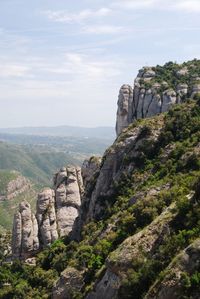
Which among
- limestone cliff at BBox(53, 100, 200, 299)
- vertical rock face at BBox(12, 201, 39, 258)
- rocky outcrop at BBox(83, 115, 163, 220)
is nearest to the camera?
limestone cliff at BBox(53, 100, 200, 299)

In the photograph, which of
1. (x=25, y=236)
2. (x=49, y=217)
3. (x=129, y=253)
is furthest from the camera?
(x=49, y=217)

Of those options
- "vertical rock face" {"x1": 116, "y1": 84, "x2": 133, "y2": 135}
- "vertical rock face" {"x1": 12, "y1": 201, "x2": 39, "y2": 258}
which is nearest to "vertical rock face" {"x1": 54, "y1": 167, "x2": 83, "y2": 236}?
"vertical rock face" {"x1": 12, "y1": 201, "x2": 39, "y2": 258}

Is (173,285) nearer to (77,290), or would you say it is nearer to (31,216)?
(77,290)

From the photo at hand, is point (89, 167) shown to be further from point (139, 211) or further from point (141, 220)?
point (141, 220)

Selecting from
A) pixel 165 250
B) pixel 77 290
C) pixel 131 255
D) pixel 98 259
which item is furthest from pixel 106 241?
pixel 165 250

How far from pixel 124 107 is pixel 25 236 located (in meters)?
36.9

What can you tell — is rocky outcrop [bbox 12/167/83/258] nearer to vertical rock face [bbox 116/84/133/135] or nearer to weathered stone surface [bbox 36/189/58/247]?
weathered stone surface [bbox 36/189/58/247]

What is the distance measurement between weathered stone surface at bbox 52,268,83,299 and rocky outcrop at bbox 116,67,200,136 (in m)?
52.8

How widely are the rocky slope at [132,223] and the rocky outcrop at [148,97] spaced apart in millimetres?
699

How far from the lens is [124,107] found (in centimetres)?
10475

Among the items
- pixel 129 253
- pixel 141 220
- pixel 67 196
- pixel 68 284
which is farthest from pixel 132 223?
pixel 67 196

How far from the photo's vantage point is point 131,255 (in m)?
42.2

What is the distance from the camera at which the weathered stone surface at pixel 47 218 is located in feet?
273

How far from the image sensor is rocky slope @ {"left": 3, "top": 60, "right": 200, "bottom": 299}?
126 feet
